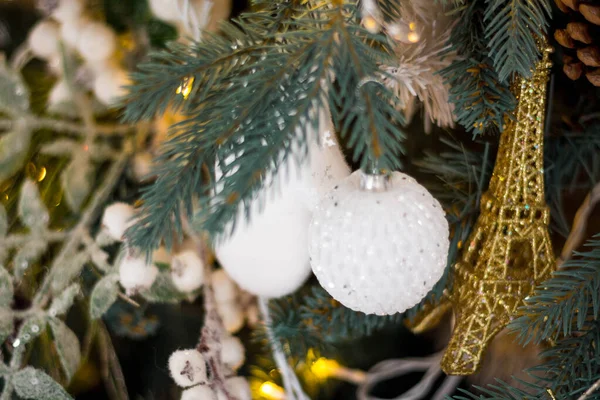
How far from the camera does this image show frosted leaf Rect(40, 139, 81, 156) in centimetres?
47

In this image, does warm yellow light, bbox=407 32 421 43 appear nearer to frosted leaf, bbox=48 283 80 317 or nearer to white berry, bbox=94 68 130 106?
white berry, bbox=94 68 130 106

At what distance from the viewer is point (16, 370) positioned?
46cm

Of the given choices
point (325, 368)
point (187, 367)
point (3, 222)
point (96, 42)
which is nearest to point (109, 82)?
point (96, 42)

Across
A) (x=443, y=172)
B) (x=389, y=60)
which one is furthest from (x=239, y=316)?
(x=389, y=60)

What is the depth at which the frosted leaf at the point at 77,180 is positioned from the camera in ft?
1.57

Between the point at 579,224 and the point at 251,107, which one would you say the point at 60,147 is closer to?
the point at 251,107

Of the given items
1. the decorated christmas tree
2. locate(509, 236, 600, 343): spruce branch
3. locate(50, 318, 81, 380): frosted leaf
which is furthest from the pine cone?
locate(50, 318, 81, 380): frosted leaf

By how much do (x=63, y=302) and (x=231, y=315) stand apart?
160 mm

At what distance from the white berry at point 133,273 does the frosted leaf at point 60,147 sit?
0.36 ft

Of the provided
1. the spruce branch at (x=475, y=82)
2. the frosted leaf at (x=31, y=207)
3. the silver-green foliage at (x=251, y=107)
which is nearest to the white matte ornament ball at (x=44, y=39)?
the frosted leaf at (x=31, y=207)

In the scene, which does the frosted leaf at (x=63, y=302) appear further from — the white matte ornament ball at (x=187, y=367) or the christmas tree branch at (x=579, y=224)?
the christmas tree branch at (x=579, y=224)

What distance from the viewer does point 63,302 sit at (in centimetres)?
47

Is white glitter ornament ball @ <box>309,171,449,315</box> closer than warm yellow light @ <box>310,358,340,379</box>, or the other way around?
white glitter ornament ball @ <box>309,171,449,315</box>

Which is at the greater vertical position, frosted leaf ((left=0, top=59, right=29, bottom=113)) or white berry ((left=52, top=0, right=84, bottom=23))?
white berry ((left=52, top=0, right=84, bottom=23))
